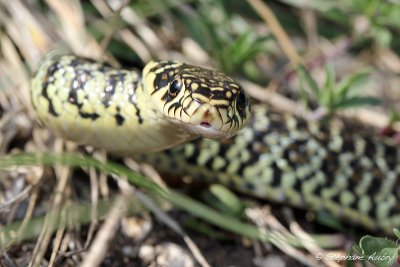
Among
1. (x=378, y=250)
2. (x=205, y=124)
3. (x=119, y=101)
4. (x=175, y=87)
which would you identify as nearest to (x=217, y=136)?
(x=205, y=124)

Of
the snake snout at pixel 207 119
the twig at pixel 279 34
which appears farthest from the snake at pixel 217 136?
the twig at pixel 279 34

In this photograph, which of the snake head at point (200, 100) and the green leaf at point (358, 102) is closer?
the snake head at point (200, 100)

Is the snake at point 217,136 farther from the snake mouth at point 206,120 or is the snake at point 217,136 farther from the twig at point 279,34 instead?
the twig at point 279,34

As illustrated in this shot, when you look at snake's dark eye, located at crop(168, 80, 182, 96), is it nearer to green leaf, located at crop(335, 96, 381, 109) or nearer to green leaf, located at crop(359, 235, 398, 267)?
green leaf, located at crop(359, 235, 398, 267)

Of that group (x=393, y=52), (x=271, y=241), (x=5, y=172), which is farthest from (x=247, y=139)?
(x=393, y=52)

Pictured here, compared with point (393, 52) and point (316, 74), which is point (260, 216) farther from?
point (393, 52)
